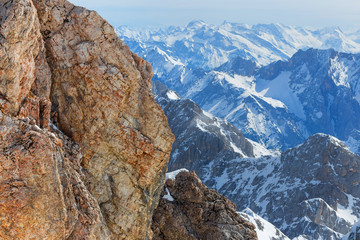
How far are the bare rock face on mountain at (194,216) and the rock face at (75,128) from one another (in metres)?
8.55

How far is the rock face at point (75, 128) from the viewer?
1847 cm

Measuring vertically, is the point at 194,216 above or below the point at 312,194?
above

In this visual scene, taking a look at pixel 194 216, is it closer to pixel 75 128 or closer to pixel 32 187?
pixel 75 128

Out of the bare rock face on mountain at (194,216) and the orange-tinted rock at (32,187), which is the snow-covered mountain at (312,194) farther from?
the orange-tinted rock at (32,187)

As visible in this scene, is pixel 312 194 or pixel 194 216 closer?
pixel 194 216

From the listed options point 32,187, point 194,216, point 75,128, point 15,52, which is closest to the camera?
point 32,187

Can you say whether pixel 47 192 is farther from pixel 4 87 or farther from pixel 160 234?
pixel 160 234

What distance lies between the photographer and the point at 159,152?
29141 mm

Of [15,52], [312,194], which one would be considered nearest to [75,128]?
[15,52]

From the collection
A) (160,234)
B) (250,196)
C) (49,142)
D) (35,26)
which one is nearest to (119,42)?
(35,26)

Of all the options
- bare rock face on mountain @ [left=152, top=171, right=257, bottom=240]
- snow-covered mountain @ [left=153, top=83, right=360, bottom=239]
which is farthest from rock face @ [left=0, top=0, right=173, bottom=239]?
snow-covered mountain @ [left=153, top=83, right=360, bottom=239]

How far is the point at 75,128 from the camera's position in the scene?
87.6 ft

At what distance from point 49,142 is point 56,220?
4494mm

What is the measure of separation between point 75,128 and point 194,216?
21177mm
